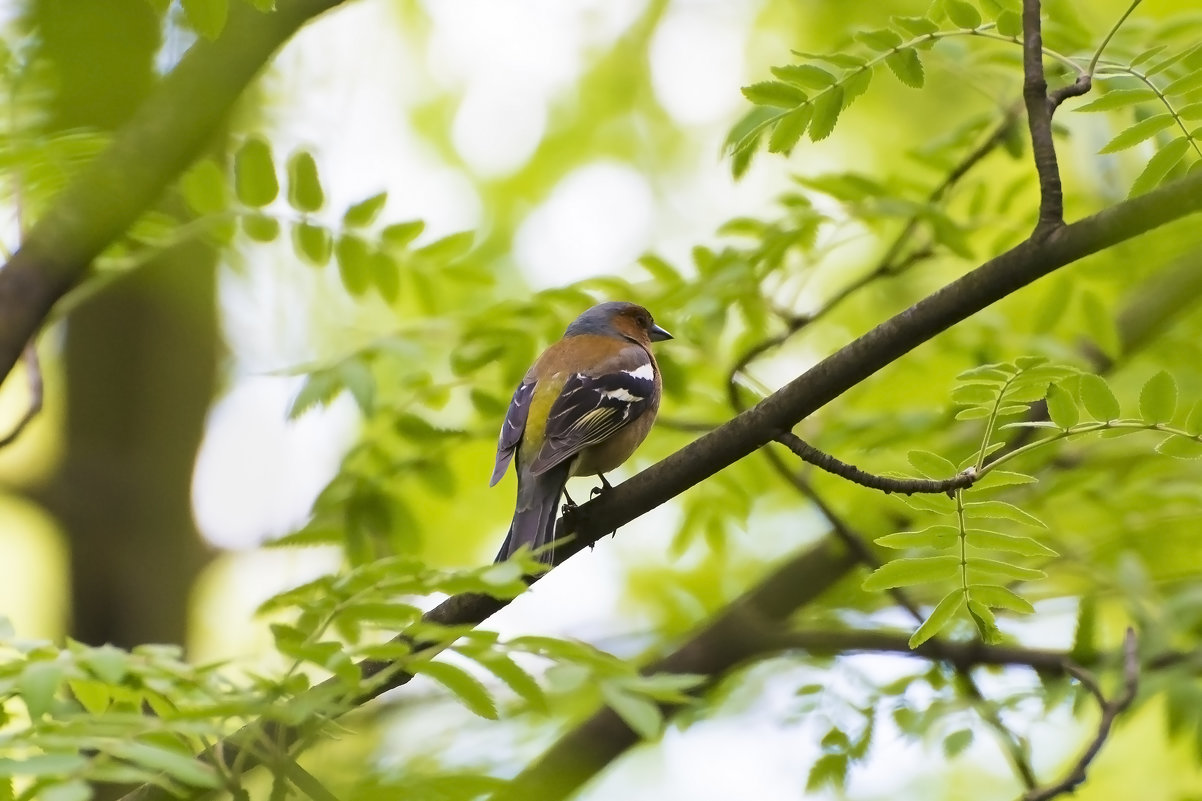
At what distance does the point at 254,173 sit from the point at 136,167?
74 centimetres

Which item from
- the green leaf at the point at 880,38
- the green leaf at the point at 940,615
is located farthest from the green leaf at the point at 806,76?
the green leaf at the point at 940,615

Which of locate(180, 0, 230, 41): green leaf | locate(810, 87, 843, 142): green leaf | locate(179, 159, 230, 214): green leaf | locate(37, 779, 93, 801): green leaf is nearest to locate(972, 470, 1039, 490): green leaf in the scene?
locate(810, 87, 843, 142): green leaf

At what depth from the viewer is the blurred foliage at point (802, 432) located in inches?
87.9

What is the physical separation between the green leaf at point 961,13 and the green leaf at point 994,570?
1467 millimetres

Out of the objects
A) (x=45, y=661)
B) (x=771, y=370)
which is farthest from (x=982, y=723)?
(x=771, y=370)

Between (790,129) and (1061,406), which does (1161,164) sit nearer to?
(1061,406)

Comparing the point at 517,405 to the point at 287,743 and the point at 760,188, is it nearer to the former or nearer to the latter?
the point at 287,743

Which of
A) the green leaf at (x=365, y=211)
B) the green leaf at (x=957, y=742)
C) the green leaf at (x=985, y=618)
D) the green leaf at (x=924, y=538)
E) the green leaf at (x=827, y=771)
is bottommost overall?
the green leaf at (x=827, y=771)

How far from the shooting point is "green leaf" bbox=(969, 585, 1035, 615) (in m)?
2.63

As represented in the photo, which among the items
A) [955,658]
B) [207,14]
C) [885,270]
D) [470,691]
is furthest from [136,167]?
[955,658]

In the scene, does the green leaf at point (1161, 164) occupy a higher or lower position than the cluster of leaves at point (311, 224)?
lower

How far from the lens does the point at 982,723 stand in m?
4.01

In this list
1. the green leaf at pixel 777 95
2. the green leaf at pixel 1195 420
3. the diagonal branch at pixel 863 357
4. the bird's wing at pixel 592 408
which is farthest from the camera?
the bird's wing at pixel 592 408

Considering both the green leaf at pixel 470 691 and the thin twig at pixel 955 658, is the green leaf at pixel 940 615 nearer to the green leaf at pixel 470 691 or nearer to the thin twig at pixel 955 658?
the thin twig at pixel 955 658
